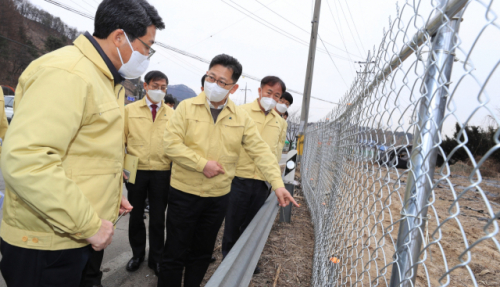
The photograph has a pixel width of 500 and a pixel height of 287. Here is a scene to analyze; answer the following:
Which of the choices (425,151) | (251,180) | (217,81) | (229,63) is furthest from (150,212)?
(425,151)

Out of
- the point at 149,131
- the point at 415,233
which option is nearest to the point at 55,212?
the point at 415,233

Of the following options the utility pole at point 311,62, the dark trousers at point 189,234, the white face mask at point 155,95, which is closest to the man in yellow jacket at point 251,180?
the dark trousers at point 189,234

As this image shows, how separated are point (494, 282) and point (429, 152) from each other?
420 centimetres

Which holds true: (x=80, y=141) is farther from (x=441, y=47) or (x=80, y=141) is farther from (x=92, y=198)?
(x=441, y=47)

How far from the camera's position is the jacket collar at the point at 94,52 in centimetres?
142

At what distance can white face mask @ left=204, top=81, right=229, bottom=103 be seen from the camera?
2660 mm

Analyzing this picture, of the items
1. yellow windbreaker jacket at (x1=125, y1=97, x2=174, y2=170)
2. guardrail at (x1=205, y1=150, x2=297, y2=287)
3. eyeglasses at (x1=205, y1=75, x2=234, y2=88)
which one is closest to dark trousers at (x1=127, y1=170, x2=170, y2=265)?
yellow windbreaker jacket at (x1=125, y1=97, x2=174, y2=170)

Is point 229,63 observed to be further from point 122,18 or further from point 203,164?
point 122,18

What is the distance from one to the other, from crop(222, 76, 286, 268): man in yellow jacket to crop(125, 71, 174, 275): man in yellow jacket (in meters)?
0.78

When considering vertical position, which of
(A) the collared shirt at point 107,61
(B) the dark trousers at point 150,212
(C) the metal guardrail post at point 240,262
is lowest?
(B) the dark trousers at point 150,212

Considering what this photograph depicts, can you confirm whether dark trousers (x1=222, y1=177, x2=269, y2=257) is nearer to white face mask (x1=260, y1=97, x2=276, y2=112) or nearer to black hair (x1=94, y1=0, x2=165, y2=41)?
white face mask (x1=260, y1=97, x2=276, y2=112)

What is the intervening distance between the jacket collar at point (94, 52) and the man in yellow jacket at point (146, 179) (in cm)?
194

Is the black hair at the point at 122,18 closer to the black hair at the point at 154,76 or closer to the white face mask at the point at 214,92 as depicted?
the white face mask at the point at 214,92

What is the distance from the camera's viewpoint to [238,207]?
343 cm
